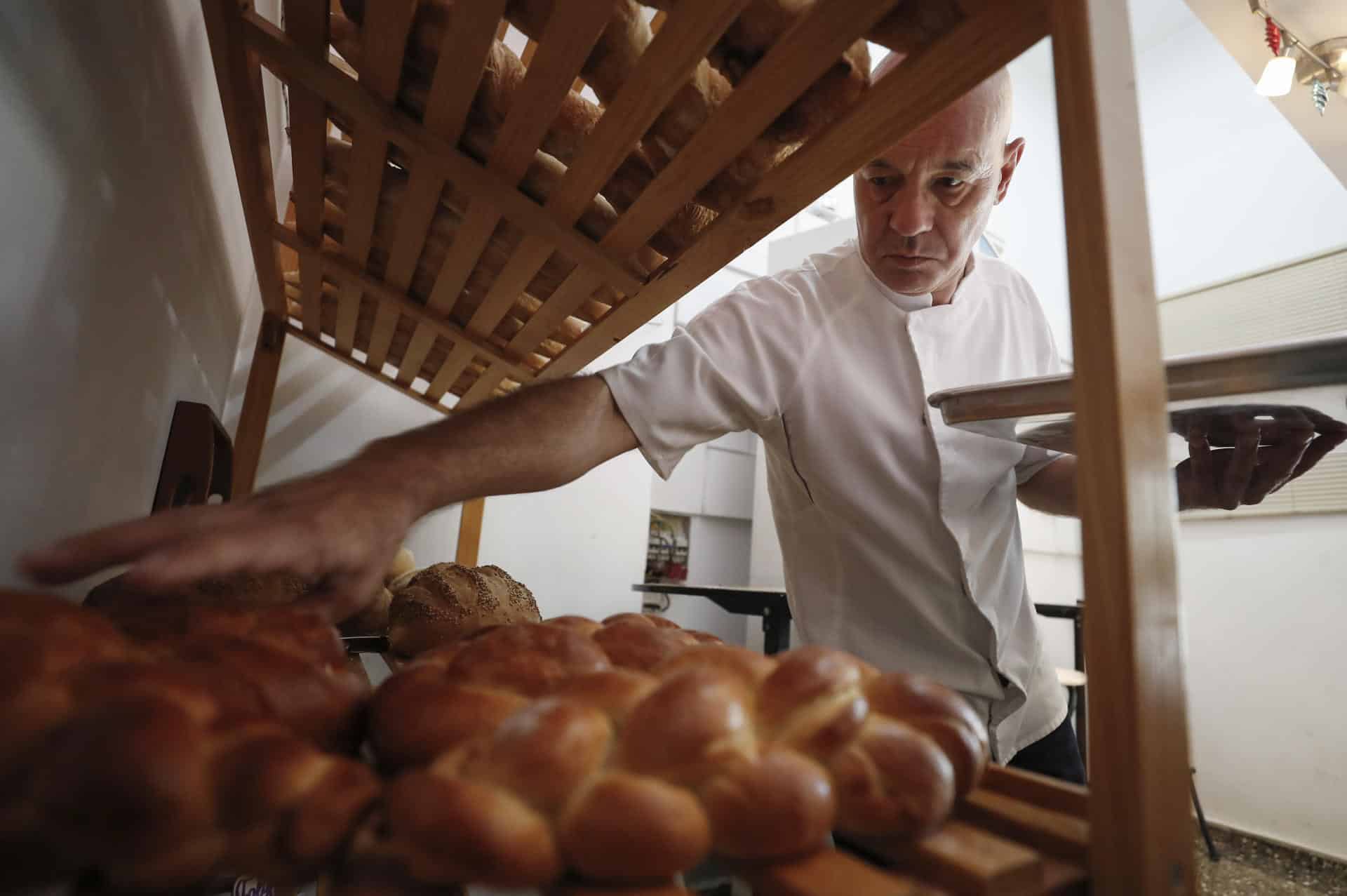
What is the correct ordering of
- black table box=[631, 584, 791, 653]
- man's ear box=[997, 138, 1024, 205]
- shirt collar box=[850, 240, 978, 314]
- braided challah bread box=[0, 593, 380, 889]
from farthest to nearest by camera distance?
1. black table box=[631, 584, 791, 653]
2. man's ear box=[997, 138, 1024, 205]
3. shirt collar box=[850, 240, 978, 314]
4. braided challah bread box=[0, 593, 380, 889]

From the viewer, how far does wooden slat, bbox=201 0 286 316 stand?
67cm

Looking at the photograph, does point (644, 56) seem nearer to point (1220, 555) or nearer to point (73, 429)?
point (73, 429)

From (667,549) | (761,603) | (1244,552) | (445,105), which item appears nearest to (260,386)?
(445,105)

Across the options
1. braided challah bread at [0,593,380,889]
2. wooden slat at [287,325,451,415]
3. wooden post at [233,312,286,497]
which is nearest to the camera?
braided challah bread at [0,593,380,889]

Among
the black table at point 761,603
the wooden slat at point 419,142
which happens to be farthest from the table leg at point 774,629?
the wooden slat at point 419,142

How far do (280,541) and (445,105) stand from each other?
0.45 m

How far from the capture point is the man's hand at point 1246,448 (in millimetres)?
596

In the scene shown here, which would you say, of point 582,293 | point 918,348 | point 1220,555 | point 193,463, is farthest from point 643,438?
point 1220,555

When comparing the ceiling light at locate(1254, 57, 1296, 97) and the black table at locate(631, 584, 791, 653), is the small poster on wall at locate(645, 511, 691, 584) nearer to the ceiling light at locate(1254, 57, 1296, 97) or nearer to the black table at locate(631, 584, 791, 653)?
the black table at locate(631, 584, 791, 653)

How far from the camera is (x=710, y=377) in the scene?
2.95ft

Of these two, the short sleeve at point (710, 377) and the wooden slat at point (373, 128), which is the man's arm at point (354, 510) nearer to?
the short sleeve at point (710, 377)

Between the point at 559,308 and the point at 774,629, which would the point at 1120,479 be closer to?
the point at 559,308

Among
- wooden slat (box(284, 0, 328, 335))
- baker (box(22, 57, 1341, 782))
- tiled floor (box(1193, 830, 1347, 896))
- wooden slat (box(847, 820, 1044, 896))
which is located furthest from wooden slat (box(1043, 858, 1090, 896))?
tiled floor (box(1193, 830, 1347, 896))

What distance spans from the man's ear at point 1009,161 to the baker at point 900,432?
161 millimetres
